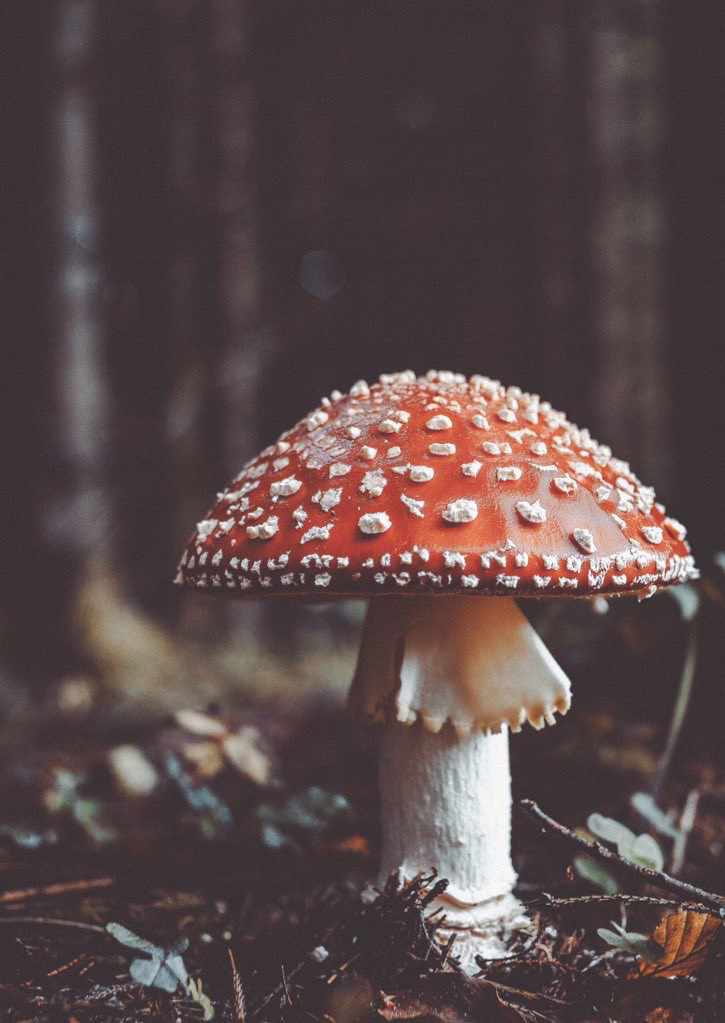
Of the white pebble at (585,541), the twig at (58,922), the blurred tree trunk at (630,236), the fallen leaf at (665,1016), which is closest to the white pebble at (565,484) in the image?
the white pebble at (585,541)

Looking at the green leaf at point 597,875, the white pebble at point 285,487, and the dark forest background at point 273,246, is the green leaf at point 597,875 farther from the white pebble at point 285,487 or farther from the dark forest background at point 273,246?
the white pebble at point 285,487

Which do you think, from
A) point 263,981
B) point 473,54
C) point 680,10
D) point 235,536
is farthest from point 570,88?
point 263,981

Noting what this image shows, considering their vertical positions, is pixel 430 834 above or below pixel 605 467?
below

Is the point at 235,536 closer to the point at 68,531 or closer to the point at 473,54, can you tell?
the point at 68,531

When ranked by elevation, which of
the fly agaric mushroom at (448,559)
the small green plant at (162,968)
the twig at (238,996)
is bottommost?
the twig at (238,996)

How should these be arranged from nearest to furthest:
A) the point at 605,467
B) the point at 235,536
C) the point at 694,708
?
the point at 235,536 → the point at 605,467 → the point at 694,708

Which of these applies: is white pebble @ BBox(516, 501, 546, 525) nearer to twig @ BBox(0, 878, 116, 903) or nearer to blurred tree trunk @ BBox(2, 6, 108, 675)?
twig @ BBox(0, 878, 116, 903)

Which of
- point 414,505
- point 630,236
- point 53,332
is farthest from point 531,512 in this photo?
point 630,236

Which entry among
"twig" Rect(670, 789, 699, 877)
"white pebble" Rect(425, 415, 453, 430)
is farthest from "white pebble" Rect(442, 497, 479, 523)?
"twig" Rect(670, 789, 699, 877)

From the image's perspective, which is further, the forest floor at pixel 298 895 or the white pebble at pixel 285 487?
the white pebble at pixel 285 487
